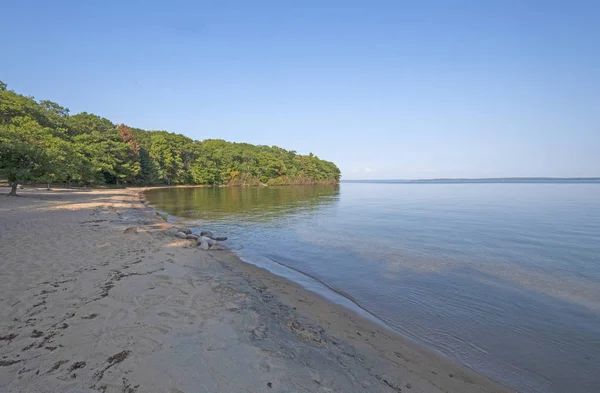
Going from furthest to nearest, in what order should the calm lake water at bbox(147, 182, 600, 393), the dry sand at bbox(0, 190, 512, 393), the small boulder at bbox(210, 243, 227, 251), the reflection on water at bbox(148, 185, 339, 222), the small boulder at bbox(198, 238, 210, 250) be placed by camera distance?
the reflection on water at bbox(148, 185, 339, 222), the small boulder at bbox(210, 243, 227, 251), the small boulder at bbox(198, 238, 210, 250), the calm lake water at bbox(147, 182, 600, 393), the dry sand at bbox(0, 190, 512, 393)

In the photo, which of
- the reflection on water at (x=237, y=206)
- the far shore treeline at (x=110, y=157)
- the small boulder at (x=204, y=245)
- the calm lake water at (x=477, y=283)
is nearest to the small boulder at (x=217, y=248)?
the small boulder at (x=204, y=245)

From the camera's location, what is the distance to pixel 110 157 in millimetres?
46281

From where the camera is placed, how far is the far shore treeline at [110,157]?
71.4 ft

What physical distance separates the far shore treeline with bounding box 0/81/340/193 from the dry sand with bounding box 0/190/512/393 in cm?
2050

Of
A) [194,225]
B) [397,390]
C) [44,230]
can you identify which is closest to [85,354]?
[397,390]

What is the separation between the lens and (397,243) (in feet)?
39.3

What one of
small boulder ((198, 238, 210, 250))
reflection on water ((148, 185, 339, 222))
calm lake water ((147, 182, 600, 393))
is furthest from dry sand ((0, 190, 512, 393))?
reflection on water ((148, 185, 339, 222))

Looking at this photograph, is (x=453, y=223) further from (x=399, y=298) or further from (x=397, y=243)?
(x=399, y=298)

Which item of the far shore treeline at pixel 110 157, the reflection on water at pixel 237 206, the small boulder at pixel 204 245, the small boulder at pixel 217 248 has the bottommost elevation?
the reflection on water at pixel 237 206

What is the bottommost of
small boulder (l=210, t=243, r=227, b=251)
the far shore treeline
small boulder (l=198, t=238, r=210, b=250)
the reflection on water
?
the reflection on water

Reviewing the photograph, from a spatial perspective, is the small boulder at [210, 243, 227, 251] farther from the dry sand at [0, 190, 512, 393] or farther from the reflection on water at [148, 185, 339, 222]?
the reflection on water at [148, 185, 339, 222]

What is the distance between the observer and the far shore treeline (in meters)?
21.8

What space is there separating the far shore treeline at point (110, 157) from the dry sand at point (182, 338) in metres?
20.5

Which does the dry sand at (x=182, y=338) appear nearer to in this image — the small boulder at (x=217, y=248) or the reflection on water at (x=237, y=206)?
the small boulder at (x=217, y=248)
